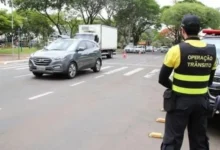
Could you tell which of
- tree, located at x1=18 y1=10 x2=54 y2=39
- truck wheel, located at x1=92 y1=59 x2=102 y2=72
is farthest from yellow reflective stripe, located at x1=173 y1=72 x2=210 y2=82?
tree, located at x1=18 y1=10 x2=54 y2=39

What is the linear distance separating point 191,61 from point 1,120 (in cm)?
423

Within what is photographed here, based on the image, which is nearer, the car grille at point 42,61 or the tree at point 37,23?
the car grille at point 42,61

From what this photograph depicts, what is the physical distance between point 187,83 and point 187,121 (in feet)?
1.45

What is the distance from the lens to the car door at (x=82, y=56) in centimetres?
1395

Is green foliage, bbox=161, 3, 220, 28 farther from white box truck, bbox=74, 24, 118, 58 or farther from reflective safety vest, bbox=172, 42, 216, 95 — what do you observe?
reflective safety vest, bbox=172, 42, 216, 95

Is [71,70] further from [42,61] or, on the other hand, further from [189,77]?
[189,77]

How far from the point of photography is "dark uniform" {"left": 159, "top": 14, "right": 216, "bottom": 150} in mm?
3561

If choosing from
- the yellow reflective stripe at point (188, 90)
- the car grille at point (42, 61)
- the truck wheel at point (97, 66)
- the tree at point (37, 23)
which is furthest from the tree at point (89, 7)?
the yellow reflective stripe at point (188, 90)

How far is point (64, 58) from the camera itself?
12922 mm

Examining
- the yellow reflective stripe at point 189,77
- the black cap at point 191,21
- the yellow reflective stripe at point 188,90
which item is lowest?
the yellow reflective stripe at point 188,90

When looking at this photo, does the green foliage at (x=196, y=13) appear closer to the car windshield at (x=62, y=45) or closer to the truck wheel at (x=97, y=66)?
the truck wheel at (x=97, y=66)

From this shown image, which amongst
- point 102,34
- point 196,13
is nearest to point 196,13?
point 196,13

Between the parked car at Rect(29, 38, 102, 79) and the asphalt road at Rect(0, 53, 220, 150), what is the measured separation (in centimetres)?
149

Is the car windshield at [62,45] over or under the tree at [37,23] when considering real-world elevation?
under
